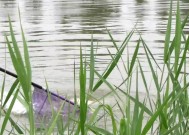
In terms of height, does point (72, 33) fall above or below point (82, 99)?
below

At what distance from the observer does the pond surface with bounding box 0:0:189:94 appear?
10.8m

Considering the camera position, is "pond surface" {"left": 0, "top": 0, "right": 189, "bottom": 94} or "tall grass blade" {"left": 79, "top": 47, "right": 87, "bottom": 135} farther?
"pond surface" {"left": 0, "top": 0, "right": 189, "bottom": 94}

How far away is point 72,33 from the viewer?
15438 mm

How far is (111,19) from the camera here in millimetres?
19062

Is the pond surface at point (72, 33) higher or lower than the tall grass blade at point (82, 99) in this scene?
lower

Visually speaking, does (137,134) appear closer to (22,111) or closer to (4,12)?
(22,111)

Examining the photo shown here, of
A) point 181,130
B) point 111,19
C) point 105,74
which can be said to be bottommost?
point 111,19

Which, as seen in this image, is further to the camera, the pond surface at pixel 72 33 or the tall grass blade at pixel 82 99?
the pond surface at pixel 72 33

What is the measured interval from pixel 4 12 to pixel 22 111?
15.9m

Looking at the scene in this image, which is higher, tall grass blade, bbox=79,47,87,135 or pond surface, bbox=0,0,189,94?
tall grass blade, bbox=79,47,87,135

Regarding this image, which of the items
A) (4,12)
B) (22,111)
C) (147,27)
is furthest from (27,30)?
(22,111)

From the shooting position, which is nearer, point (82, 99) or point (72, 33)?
point (82, 99)

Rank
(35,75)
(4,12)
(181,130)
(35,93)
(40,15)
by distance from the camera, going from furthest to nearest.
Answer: (4,12), (40,15), (35,75), (35,93), (181,130)

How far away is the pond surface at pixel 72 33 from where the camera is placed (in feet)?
35.6
